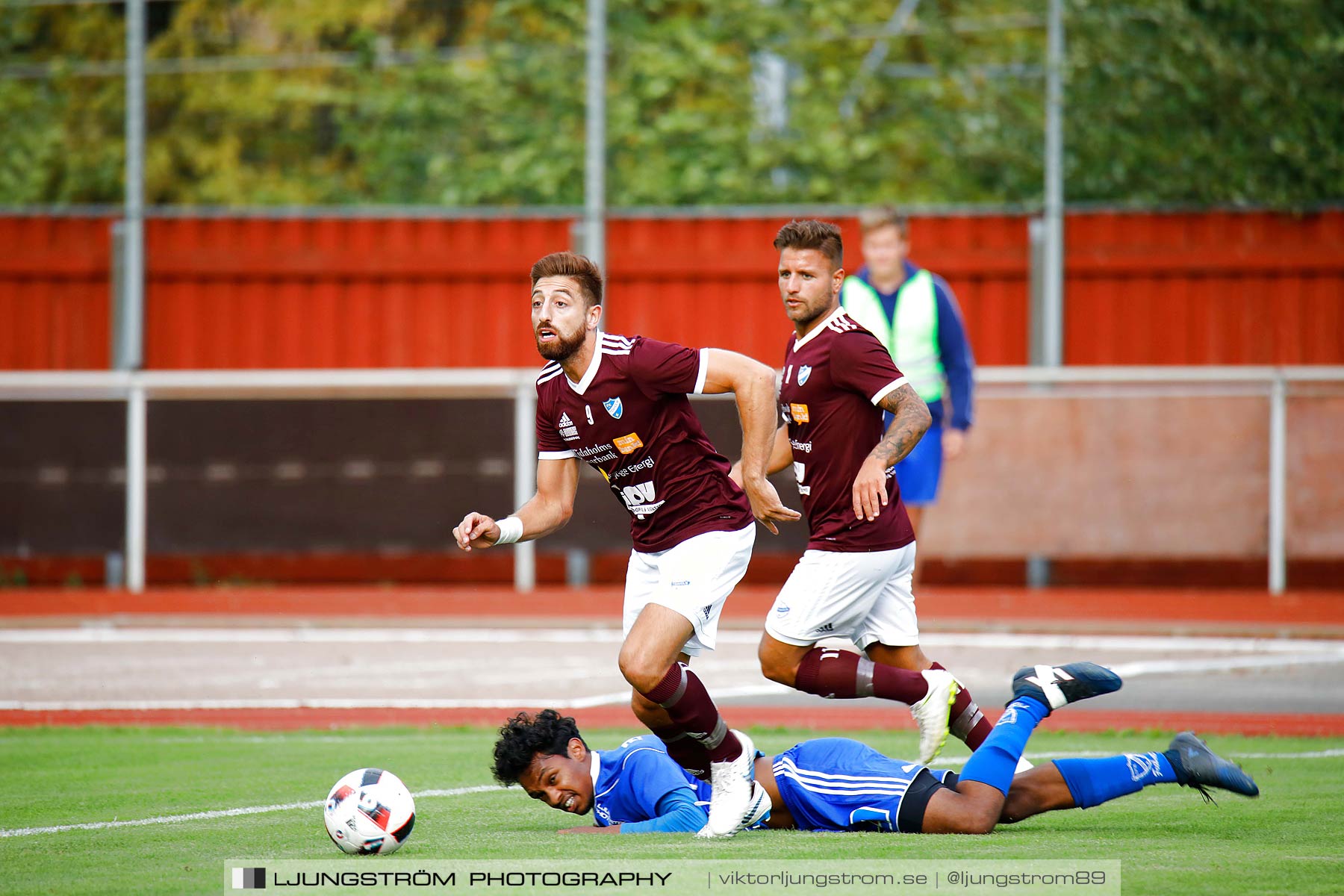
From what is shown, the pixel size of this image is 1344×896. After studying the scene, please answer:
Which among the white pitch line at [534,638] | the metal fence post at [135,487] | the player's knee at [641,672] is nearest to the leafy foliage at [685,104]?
the metal fence post at [135,487]

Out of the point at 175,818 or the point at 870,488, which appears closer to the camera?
the point at 870,488

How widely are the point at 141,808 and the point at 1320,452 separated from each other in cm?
1149

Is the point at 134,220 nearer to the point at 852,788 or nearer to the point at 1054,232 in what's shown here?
the point at 1054,232

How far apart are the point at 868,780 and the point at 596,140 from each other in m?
12.1

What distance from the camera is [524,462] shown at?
51.9ft

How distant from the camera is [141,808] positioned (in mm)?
6613

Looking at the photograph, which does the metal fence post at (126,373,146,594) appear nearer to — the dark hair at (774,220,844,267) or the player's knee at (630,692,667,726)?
the dark hair at (774,220,844,267)

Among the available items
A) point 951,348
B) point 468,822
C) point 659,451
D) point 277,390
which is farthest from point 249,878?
point 277,390

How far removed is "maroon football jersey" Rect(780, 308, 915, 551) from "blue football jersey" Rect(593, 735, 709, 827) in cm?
119

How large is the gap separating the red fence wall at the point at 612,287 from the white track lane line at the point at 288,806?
951cm

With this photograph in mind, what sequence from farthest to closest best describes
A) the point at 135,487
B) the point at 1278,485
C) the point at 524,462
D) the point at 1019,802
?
the point at 135,487 < the point at 524,462 < the point at 1278,485 < the point at 1019,802

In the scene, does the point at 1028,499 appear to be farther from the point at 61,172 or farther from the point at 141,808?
the point at 61,172

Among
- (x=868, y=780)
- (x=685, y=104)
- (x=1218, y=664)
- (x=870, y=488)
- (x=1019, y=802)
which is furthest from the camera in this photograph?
(x=685, y=104)

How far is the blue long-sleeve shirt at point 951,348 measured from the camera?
29.6 feet
